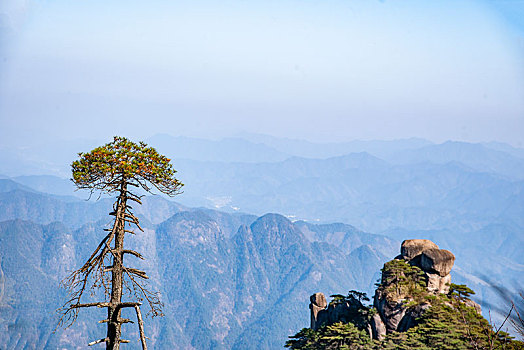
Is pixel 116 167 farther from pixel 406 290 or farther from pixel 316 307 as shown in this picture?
pixel 316 307

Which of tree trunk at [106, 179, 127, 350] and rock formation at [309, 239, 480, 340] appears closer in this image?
tree trunk at [106, 179, 127, 350]

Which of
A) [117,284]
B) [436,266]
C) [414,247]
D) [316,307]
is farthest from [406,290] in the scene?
[117,284]

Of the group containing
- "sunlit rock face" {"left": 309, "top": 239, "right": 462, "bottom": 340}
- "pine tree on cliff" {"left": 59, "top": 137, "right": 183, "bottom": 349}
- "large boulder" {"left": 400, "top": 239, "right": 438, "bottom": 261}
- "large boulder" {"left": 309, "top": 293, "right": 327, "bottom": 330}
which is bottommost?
"large boulder" {"left": 309, "top": 293, "right": 327, "bottom": 330}

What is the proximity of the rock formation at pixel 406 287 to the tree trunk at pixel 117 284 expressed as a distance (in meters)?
36.5

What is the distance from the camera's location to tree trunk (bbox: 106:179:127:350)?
12.4m

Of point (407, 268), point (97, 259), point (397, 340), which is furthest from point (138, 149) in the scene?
point (407, 268)

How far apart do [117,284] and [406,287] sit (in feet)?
132

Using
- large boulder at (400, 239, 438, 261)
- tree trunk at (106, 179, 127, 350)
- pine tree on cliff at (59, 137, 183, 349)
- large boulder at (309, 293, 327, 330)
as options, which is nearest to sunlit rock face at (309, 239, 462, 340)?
large boulder at (400, 239, 438, 261)

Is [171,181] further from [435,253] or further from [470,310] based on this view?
[435,253]

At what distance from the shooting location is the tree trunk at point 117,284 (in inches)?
488

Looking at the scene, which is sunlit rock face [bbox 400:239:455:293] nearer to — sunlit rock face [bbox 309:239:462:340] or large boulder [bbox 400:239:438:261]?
sunlit rock face [bbox 309:239:462:340]

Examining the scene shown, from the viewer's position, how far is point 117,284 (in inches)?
514

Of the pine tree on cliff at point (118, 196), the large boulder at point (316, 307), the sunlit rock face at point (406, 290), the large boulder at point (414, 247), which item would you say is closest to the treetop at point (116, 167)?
the pine tree on cliff at point (118, 196)

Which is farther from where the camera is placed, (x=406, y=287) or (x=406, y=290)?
(x=406, y=287)
